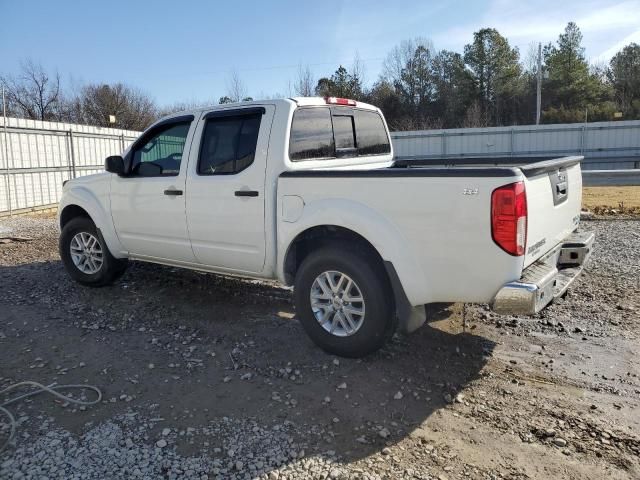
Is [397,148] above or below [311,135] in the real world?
above

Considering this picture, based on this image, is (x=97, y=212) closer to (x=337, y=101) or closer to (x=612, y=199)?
(x=337, y=101)

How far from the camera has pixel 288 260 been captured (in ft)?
14.9

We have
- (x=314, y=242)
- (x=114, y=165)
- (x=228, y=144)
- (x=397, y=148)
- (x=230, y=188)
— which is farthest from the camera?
(x=397, y=148)

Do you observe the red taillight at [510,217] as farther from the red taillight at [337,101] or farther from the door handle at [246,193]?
the red taillight at [337,101]

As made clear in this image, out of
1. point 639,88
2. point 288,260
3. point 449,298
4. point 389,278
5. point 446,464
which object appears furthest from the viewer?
point 639,88

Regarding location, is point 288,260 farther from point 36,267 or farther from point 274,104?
point 36,267

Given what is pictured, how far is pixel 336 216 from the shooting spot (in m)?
4.05

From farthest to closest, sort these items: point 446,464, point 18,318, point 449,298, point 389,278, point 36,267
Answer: point 36,267, point 18,318, point 389,278, point 449,298, point 446,464

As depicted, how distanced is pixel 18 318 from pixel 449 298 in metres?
4.35

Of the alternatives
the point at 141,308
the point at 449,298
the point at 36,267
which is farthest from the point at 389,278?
the point at 36,267

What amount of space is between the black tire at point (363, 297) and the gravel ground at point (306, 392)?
0.17 meters

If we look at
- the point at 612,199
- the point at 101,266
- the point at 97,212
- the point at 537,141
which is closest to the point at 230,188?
the point at 97,212

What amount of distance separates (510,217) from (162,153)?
367cm

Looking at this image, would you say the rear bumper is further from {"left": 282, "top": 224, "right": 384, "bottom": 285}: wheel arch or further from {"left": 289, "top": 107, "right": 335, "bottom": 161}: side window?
{"left": 289, "top": 107, "right": 335, "bottom": 161}: side window
